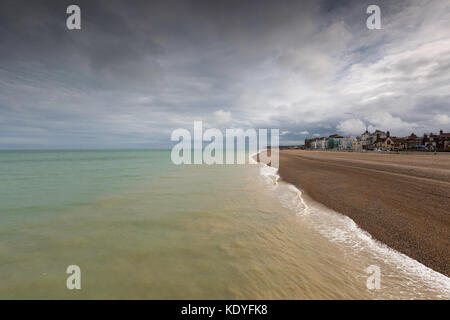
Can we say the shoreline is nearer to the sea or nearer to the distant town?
the sea

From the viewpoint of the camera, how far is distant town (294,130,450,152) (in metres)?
71.1

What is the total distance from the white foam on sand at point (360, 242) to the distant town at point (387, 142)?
7432 centimetres

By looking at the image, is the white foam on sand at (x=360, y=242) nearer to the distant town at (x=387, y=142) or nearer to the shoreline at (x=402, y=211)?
the shoreline at (x=402, y=211)

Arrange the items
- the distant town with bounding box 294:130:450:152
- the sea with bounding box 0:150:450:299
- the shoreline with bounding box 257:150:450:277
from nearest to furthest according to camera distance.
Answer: the sea with bounding box 0:150:450:299 < the shoreline with bounding box 257:150:450:277 < the distant town with bounding box 294:130:450:152

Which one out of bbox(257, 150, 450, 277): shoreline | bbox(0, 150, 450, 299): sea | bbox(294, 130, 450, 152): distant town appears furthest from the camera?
bbox(294, 130, 450, 152): distant town

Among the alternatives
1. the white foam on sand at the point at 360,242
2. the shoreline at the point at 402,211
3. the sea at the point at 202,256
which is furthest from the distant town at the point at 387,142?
the sea at the point at 202,256

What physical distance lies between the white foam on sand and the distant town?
74320 millimetres

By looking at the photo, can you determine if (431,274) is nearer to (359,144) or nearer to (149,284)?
(149,284)

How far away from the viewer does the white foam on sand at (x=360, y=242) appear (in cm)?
344

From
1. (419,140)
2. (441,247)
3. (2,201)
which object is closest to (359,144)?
(419,140)

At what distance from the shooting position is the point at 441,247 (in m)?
4.30

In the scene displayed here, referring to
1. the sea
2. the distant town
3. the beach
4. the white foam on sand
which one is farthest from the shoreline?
the distant town

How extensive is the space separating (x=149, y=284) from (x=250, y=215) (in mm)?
4477

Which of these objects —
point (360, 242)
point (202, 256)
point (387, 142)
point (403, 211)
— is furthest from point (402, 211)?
point (387, 142)
